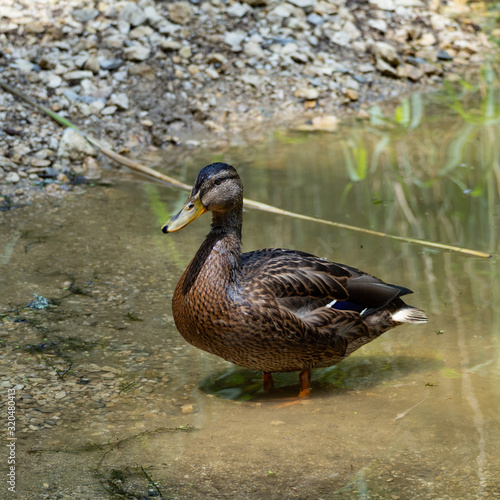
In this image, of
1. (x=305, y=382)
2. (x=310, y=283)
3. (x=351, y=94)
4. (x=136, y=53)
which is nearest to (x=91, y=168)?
(x=136, y=53)

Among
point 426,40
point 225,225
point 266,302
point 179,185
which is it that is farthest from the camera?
point 426,40

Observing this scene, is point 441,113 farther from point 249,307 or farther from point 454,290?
point 249,307

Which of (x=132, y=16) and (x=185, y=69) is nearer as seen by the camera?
(x=185, y=69)

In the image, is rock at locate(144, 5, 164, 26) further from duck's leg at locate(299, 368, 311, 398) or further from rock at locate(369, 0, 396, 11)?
duck's leg at locate(299, 368, 311, 398)

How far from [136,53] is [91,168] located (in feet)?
7.04

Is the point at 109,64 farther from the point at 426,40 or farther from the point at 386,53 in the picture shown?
the point at 426,40

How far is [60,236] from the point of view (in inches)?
260

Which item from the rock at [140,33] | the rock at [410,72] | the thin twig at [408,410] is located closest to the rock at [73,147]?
the rock at [140,33]

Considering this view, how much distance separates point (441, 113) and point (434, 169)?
1957 millimetres

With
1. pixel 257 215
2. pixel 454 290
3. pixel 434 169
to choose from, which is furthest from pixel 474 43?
pixel 454 290

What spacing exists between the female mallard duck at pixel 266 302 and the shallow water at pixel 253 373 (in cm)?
31

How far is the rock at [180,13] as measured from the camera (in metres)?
10.2

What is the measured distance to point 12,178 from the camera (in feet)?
25.1

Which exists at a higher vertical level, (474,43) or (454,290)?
(474,43)
